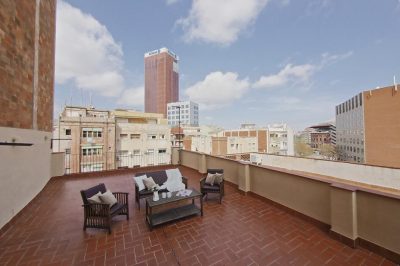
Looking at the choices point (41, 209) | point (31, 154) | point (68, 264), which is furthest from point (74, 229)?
point (31, 154)

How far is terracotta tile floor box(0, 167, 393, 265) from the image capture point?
2375mm

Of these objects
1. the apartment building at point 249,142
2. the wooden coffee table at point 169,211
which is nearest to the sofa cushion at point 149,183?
the wooden coffee table at point 169,211

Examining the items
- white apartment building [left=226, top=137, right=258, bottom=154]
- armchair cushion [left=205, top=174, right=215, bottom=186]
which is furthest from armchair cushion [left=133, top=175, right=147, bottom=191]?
white apartment building [left=226, top=137, right=258, bottom=154]

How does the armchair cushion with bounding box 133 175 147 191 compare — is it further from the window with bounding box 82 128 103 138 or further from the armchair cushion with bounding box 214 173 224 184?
the window with bounding box 82 128 103 138

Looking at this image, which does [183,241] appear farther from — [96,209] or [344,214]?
[344,214]

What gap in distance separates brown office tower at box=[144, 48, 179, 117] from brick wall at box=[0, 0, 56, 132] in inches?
2864

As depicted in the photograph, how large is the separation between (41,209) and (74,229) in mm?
1713

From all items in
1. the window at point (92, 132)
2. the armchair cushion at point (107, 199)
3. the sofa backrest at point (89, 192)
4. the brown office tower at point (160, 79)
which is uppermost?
the brown office tower at point (160, 79)

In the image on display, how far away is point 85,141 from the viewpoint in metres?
19.3

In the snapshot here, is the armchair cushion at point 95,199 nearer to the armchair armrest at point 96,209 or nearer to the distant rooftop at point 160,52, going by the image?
the armchair armrest at point 96,209

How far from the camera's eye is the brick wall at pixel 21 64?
10.7 ft

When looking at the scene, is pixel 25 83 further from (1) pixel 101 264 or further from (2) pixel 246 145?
(2) pixel 246 145

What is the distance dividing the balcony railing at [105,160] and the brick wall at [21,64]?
39.2 feet

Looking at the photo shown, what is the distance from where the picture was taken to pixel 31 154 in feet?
14.8
